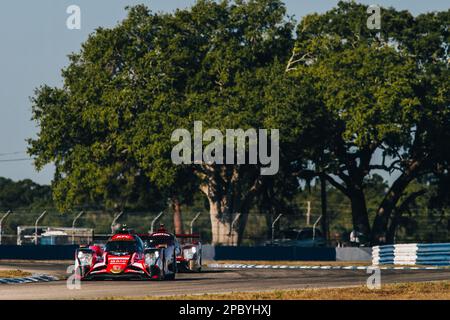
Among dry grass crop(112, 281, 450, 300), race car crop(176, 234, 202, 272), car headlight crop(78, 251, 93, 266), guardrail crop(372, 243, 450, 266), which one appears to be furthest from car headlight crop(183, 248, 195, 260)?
guardrail crop(372, 243, 450, 266)

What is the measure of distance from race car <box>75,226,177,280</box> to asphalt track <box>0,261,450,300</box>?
351 mm

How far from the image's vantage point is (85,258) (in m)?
30.4

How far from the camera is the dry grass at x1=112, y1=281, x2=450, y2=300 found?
23.5 m

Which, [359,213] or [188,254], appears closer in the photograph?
[188,254]

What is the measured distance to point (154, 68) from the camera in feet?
220

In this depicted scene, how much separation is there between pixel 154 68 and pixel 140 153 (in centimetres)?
522

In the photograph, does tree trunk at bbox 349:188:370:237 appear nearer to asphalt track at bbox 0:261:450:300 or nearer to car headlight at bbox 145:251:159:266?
asphalt track at bbox 0:261:450:300

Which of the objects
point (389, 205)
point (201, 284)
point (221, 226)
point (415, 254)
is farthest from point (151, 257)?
point (389, 205)

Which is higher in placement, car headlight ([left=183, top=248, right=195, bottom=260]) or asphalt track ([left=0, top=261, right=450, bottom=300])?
car headlight ([left=183, top=248, right=195, bottom=260])

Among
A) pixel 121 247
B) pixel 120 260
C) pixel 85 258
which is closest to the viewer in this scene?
pixel 120 260

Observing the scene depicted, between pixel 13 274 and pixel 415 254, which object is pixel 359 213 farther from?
pixel 13 274

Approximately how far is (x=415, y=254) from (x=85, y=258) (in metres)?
20.6

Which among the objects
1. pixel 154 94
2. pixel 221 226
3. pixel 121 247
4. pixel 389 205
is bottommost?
pixel 121 247
